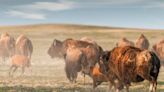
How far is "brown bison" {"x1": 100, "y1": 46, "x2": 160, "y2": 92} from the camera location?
1606 centimetres

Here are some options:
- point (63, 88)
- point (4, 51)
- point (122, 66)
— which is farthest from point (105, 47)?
point (122, 66)

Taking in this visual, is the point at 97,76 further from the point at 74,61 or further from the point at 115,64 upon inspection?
the point at 74,61

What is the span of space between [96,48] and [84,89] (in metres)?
5.18

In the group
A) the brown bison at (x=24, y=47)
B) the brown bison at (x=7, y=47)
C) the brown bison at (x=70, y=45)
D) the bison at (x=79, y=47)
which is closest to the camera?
the bison at (x=79, y=47)

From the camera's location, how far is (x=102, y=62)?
61.2 ft

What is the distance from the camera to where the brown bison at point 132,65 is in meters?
16.1

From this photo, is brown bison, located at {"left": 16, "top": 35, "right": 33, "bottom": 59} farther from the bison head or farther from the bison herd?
the bison herd

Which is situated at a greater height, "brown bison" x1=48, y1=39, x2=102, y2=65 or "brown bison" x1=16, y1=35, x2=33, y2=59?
"brown bison" x1=48, y1=39, x2=102, y2=65

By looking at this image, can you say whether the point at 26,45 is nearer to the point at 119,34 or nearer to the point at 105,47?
the point at 105,47

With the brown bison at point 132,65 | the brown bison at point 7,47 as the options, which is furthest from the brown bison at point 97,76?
the brown bison at point 7,47

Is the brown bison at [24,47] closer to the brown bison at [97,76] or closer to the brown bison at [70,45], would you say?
the brown bison at [70,45]

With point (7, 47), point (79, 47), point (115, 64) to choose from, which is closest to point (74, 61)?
point (79, 47)

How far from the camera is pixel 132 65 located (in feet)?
53.9

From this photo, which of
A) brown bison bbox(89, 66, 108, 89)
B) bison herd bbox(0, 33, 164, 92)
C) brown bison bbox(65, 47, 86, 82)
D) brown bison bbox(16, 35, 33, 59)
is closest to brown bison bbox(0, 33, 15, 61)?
brown bison bbox(16, 35, 33, 59)
